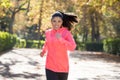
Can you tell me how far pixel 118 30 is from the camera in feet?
188

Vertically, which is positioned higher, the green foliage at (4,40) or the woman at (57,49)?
the woman at (57,49)

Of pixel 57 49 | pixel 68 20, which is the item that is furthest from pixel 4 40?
pixel 57 49

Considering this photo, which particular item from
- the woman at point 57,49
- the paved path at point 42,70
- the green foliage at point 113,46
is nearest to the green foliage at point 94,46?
the green foliage at point 113,46

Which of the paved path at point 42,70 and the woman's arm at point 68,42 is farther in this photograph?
the paved path at point 42,70

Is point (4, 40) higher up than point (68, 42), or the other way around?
point (68, 42)

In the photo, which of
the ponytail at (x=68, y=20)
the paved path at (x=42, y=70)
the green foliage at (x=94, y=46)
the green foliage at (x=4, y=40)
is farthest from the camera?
the green foliage at (x=94, y=46)

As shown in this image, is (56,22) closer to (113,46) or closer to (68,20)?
(68,20)

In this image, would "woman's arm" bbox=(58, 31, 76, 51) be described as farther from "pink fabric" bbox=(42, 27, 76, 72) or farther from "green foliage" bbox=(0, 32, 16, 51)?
"green foliage" bbox=(0, 32, 16, 51)

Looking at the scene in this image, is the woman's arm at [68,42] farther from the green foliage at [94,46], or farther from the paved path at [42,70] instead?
the green foliage at [94,46]

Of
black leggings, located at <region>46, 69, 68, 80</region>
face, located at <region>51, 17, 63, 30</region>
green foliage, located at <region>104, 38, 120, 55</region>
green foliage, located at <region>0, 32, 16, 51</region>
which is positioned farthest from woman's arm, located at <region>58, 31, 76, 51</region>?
green foliage, located at <region>104, 38, 120, 55</region>

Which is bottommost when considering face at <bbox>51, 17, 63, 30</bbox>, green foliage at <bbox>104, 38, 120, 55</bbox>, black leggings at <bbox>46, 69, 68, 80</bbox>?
green foliage at <bbox>104, 38, 120, 55</bbox>

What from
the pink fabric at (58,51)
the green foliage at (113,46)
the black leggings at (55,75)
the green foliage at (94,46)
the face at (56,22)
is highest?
the face at (56,22)

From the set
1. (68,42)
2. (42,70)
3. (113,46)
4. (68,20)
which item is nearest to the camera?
(68,42)

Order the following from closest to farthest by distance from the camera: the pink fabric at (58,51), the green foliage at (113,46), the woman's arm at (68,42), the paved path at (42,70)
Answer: the woman's arm at (68,42), the pink fabric at (58,51), the paved path at (42,70), the green foliage at (113,46)
